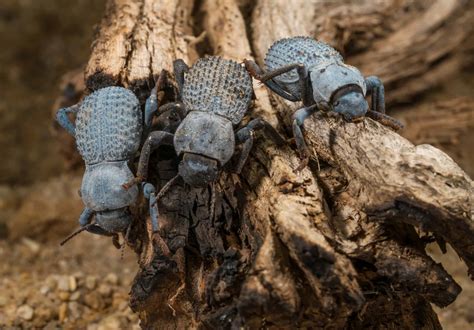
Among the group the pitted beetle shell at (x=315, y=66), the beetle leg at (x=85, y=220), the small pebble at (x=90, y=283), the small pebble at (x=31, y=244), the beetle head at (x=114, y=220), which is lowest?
the small pebble at (x=31, y=244)

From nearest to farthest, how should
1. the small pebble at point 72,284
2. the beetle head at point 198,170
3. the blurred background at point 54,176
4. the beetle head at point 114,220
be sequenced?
the beetle head at point 198,170 → the beetle head at point 114,220 → the blurred background at point 54,176 → the small pebble at point 72,284

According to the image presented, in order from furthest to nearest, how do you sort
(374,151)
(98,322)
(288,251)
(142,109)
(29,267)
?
(29,267) → (98,322) → (142,109) → (374,151) → (288,251)

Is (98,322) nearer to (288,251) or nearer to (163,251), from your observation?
(163,251)

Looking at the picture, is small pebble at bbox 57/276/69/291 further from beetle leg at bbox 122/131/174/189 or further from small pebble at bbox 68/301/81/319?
beetle leg at bbox 122/131/174/189

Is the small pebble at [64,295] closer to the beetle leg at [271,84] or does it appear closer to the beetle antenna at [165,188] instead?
the beetle antenna at [165,188]

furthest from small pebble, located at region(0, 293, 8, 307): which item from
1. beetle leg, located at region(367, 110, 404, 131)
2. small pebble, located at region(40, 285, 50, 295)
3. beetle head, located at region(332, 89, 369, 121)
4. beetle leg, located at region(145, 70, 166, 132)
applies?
beetle leg, located at region(367, 110, 404, 131)

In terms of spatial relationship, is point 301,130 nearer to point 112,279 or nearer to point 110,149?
point 110,149

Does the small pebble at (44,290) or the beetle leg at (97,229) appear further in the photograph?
the small pebble at (44,290)

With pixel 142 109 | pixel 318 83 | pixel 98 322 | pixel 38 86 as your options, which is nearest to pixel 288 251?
pixel 318 83

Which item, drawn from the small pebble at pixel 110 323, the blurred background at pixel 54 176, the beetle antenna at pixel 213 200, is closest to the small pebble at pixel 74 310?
the blurred background at pixel 54 176
